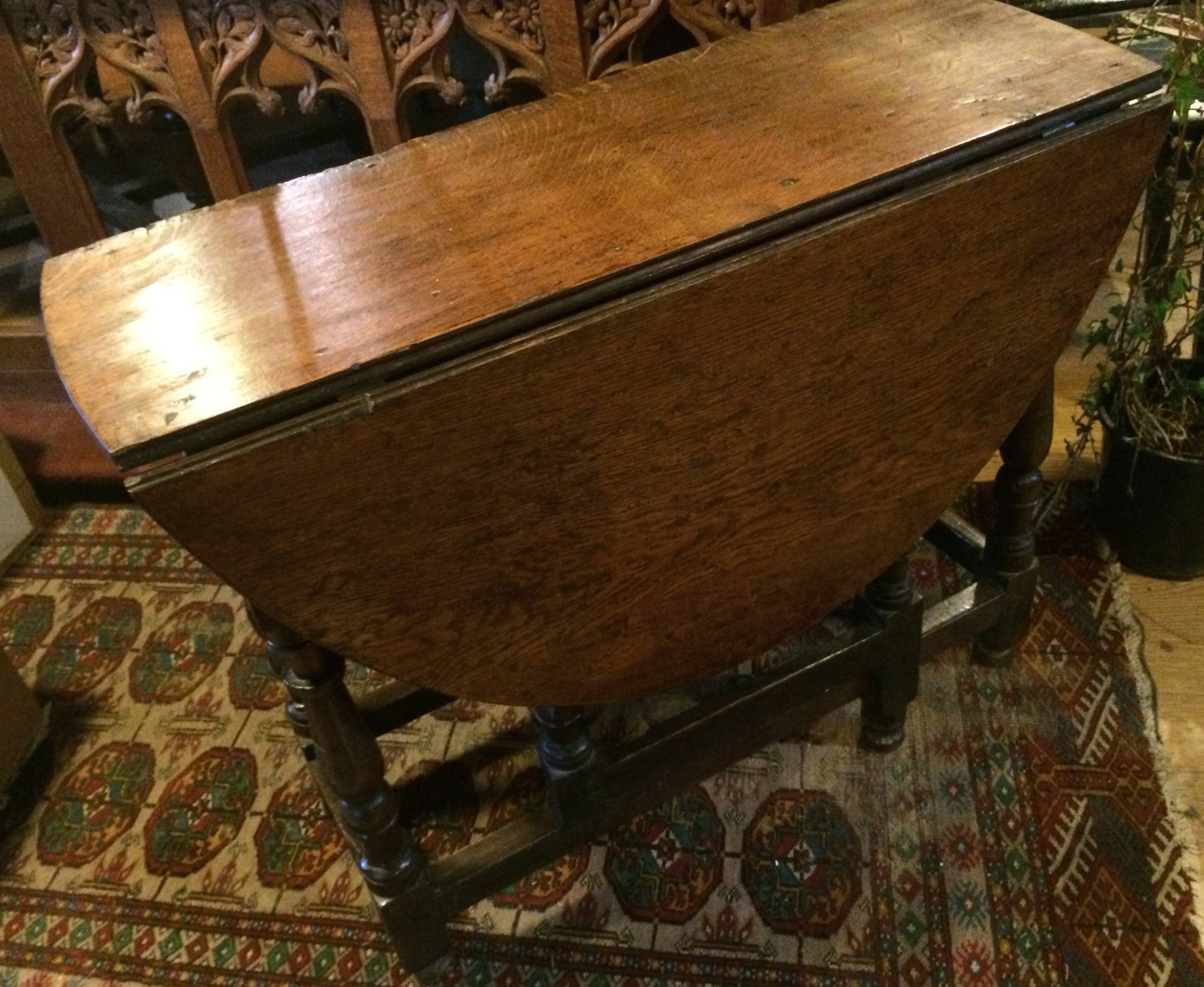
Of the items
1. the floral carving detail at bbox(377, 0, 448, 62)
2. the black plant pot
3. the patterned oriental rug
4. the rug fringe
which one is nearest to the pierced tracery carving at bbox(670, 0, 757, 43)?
the floral carving detail at bbox(377, 0, 448, 62)

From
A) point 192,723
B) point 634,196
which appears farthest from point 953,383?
point 192,723

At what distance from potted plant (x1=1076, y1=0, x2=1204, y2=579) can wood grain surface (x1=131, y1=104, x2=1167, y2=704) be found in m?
0.41

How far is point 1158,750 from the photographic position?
4.65 feet

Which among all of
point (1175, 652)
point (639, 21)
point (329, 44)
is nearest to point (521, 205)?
point (639, 21)

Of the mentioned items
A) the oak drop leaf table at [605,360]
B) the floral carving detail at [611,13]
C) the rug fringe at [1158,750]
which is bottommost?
the rug fringe at [1158,750]

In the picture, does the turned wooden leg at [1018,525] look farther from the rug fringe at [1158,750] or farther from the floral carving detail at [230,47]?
the floral carving detail at [230,47]

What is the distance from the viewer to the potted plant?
4.68 feet

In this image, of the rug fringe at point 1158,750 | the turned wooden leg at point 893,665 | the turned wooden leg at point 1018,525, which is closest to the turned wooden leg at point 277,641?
the turned wooden leg at point 893,665

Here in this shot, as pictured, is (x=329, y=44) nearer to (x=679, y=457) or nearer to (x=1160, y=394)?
(x=679, y=457)

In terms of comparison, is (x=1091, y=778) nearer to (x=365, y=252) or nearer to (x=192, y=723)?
(x=365, y=252)

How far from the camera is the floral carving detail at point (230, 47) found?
5.07ft

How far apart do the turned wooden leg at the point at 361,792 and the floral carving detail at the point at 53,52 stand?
3.55 feet

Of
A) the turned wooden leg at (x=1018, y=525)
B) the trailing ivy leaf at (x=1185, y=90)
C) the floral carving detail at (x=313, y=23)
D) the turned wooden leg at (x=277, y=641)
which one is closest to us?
the turned wooden leg at (x=277, y=641)

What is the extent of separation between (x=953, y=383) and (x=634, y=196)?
0.41m
